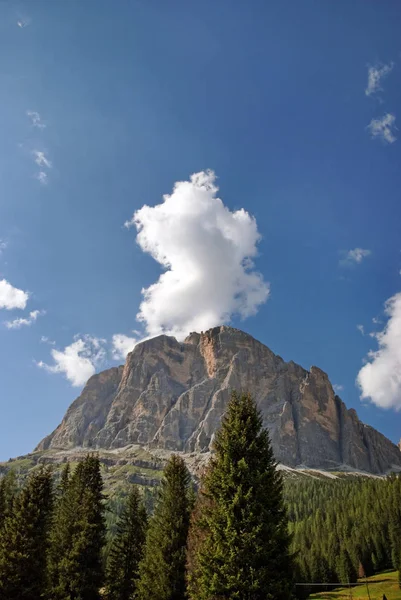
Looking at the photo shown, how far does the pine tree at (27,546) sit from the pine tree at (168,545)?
8198 mm

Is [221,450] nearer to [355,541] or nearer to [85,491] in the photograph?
[85,491]

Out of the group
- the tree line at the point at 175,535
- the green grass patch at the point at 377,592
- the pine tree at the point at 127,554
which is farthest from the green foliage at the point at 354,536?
the tree line at the point at 175,535

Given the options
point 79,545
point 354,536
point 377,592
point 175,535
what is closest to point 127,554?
point 79,545

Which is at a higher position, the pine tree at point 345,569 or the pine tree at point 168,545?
the pine tree at point 168,545

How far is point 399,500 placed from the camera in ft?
421

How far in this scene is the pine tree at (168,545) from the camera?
1182 inches

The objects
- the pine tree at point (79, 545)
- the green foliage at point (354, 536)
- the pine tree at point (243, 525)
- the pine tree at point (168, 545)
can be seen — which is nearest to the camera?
the pine tree at point (243, 525)

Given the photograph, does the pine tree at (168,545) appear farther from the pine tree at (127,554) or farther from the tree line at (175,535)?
Result: the pine tree at (127,554)

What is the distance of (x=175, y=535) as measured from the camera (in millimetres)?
31906

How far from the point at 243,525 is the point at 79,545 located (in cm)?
2266

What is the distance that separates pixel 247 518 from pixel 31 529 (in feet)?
73.9

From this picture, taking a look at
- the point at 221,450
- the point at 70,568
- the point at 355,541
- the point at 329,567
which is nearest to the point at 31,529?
the point at 70,568

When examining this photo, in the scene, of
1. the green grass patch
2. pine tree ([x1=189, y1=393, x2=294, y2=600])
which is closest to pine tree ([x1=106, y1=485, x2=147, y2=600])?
pine tree ([x1=189, y1=393, x2=294, y2=600])

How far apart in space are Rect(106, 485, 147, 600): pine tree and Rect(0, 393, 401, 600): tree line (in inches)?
4.2
